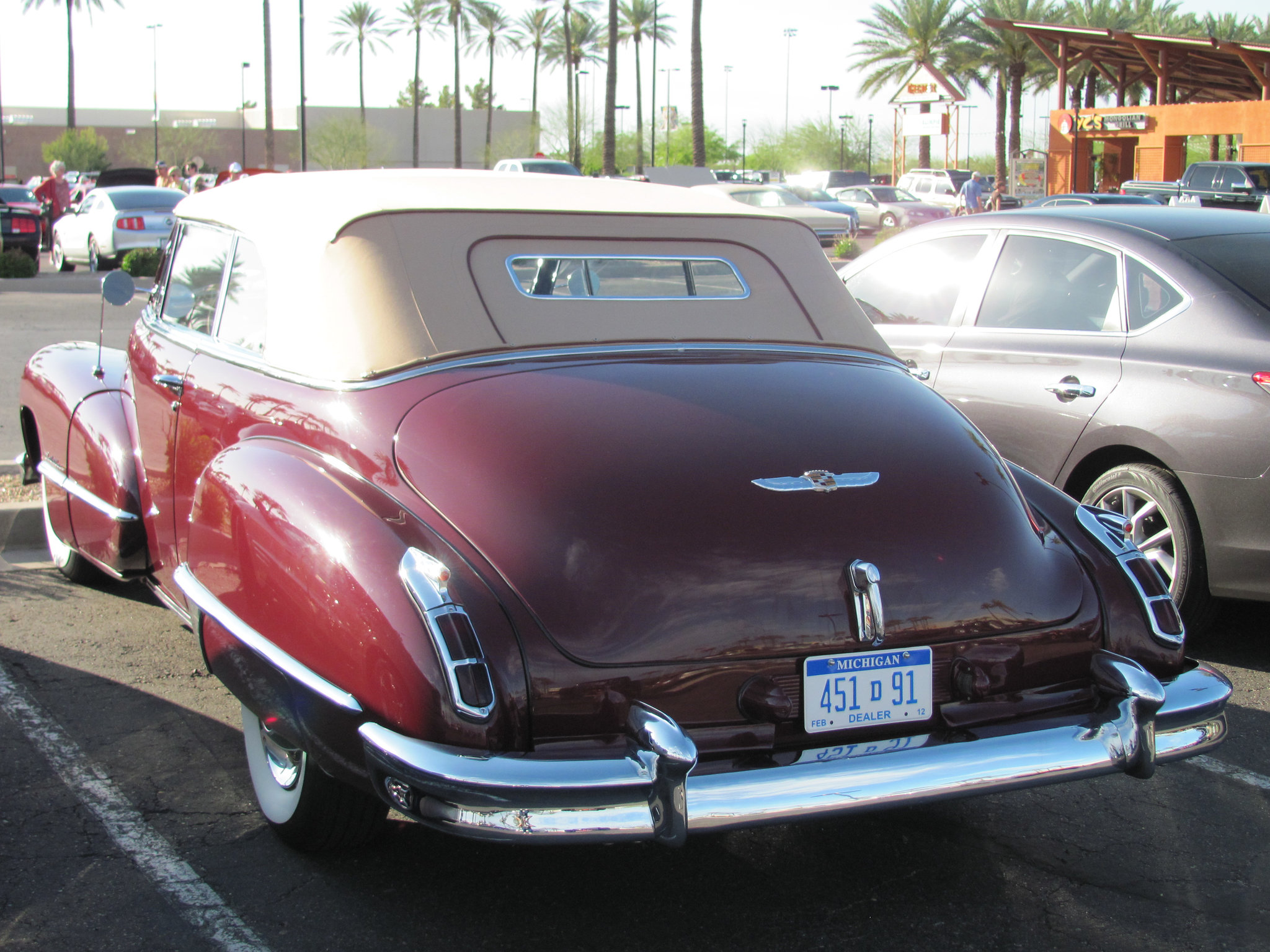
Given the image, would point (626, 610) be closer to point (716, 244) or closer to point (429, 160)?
point (716, 244)

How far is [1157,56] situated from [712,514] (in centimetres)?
4163

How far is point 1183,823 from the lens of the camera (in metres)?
3.35

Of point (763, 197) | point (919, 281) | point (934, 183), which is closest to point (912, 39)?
point (934, 183)

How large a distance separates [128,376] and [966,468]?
2982 mm

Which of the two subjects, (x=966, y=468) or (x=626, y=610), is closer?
(x=626, y=610)

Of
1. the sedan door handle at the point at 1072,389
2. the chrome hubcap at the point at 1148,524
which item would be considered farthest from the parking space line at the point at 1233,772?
the sedan door handle at the point at 1072,389

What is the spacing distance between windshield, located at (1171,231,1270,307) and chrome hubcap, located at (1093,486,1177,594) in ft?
2.76

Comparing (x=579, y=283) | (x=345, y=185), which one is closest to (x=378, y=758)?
(x=345, y=185)

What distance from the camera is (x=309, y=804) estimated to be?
2.93 metres

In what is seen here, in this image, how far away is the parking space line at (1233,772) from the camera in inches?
141

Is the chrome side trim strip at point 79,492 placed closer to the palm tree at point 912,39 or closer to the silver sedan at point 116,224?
the silver sedan at point 116,224

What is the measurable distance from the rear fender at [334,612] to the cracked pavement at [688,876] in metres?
0.48

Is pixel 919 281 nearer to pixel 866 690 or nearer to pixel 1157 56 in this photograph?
pixel 866 690

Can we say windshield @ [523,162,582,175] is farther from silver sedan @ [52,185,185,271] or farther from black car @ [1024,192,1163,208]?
black car @ [1024,192,1163,208]
